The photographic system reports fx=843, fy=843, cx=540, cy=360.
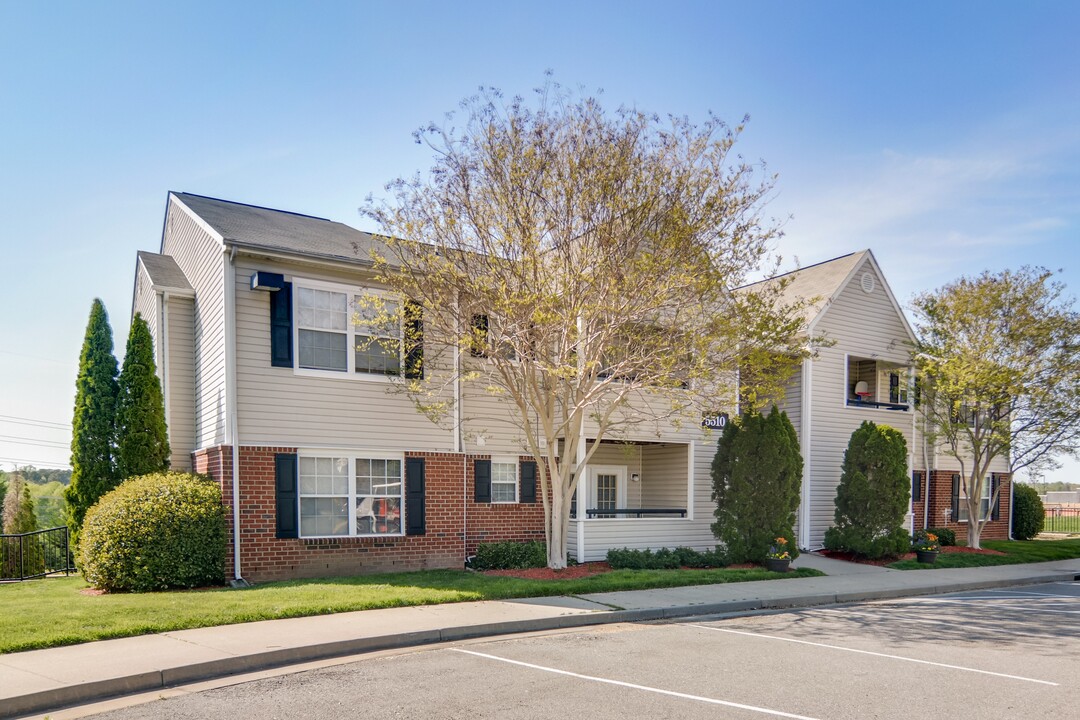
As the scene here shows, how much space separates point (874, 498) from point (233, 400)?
14214 mm

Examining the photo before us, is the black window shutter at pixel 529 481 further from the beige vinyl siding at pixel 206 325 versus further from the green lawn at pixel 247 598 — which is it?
the beige vinyl siding at pixel 206 325

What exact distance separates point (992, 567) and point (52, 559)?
21.9 m

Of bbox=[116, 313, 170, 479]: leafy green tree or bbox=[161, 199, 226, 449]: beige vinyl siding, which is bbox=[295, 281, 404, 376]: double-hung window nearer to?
bbox=[161, 199, 226, 449]: beige vinyl siding

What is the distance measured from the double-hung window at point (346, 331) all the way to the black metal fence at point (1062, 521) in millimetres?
29690

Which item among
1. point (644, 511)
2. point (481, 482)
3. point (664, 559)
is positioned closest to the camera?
point (481, 482)

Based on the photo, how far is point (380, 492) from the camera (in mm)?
15570

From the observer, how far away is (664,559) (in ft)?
56.0

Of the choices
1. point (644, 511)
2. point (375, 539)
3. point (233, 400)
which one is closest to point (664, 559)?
point (644, 511)

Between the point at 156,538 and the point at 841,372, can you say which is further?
the point at 841,372

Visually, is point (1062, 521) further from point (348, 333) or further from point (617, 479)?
point (348, 333)

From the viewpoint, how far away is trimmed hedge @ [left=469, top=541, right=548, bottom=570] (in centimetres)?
1600

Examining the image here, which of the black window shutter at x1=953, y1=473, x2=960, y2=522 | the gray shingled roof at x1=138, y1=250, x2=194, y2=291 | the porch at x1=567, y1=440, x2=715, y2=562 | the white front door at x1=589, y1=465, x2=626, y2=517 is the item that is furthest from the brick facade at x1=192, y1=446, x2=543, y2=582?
the black window shutter at x1=953, y1=473, x2=960, y2=522

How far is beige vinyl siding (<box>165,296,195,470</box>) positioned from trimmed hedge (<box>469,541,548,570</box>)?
6.01 m

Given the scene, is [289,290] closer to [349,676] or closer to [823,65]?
[349,676]
